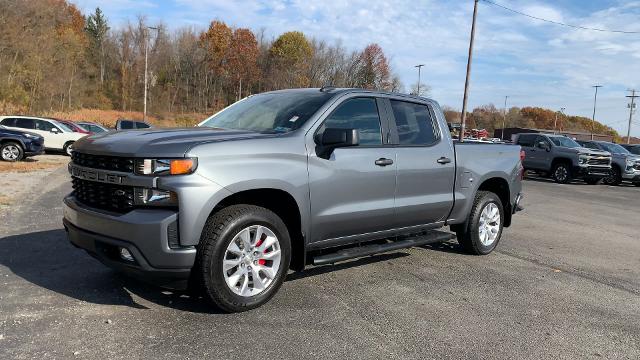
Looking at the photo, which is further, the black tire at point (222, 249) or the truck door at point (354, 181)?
the truck door at point (354, 181)

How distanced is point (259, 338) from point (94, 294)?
1.66m

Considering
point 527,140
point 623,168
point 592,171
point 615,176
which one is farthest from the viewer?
point 527,140

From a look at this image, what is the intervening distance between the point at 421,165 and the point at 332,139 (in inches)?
56.1

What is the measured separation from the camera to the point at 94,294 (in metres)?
4.33

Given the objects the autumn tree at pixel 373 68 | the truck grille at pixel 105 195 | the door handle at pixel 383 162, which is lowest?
the truck grille at pixel 105 195

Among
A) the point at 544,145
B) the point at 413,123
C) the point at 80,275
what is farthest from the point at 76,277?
the point at 544,145

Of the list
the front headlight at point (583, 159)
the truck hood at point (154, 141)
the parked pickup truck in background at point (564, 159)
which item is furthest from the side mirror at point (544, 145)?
the truck hood at point (154, 141)

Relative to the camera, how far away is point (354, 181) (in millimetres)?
4664

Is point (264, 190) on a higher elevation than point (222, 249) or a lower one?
higher

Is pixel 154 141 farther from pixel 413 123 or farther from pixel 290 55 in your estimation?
pixel 290 55

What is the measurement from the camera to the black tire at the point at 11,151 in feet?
55.2

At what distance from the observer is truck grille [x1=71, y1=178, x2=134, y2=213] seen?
12.2 feet

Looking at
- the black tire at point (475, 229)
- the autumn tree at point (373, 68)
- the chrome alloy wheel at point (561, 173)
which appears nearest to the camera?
the black tire at point (475, 229)

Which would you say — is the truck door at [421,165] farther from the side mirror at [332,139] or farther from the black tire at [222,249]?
the black tire at [222,249]
